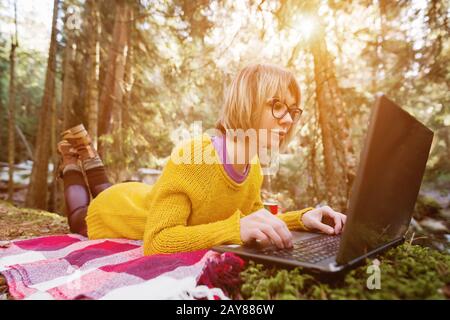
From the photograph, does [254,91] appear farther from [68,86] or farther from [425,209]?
[68,86]

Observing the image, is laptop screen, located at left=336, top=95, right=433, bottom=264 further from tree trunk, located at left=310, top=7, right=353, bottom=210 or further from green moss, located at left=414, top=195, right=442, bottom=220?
green moss, located at left=414, top=195, right=442, bottom=220

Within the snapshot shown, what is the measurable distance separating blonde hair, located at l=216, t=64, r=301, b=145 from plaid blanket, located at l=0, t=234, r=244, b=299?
836mm

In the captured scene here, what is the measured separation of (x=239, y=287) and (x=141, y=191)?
1676 millimetres

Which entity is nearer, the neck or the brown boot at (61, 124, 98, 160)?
the neck

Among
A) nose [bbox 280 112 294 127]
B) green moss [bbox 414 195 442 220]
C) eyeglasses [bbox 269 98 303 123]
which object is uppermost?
eyeglasses [bbox 269 98 303 123]

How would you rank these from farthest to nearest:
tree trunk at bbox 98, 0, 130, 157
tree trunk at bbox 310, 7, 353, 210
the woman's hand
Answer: tree trunk at bbox 98, 0, 130, 157
tree trunk at bbox 310, 7, 353, 210
the woman's hand

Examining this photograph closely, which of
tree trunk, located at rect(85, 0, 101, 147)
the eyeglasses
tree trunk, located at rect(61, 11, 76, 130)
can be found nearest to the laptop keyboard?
the eyeglasses

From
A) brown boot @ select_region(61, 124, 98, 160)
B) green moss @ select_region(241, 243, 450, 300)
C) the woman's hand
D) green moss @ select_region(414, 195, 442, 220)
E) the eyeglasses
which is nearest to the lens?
green moss @ select_region(241, 243, 450, 300)

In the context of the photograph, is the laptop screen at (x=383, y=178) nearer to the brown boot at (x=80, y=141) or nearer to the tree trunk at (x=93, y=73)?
the brown boot at (x=80, y=141)

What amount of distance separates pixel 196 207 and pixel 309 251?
68cm

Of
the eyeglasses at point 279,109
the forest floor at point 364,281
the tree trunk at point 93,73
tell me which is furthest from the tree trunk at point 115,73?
the forest floor at point 364,281

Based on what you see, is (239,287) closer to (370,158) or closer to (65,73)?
(370,158)

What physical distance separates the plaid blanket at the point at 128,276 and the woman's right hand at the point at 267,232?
0.53 ft

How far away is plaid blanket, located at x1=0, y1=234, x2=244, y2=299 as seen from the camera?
45.2 inches
